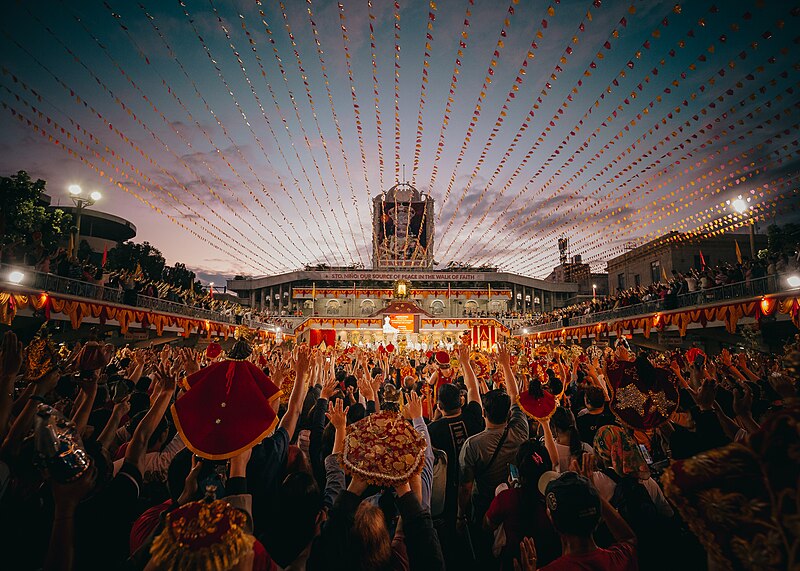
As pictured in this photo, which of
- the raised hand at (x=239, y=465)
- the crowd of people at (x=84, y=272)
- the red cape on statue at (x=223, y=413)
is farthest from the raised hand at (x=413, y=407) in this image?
the crowd of people at (x=84, y=272)

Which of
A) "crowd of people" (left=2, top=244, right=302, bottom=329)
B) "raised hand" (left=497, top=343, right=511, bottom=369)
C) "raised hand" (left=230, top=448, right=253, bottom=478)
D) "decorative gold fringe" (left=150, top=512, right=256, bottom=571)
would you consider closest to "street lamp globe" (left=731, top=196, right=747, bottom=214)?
"raised hand" (left=497, top=343, right=511, bottom=369)

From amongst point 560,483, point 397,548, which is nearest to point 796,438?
point 560,483

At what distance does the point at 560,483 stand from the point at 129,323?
68.6ft

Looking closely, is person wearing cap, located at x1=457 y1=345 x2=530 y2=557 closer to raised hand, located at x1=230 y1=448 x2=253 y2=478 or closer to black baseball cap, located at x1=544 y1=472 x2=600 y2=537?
black baseball cap, located at x1=544 y1=472 x2=600 y2=537

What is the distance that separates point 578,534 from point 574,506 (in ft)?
0.38

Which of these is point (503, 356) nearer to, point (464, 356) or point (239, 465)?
point (464, 356)

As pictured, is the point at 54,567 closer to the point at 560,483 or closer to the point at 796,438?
the point at 560,483

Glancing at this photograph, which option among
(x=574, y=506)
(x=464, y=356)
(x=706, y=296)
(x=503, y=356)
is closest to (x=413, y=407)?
(x=574, y=506)

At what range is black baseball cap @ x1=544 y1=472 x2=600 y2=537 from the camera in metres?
1.70

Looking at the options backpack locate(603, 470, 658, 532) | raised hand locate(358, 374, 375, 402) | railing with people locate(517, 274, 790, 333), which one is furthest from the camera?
railing with people locate(517, 274, 790, 333)

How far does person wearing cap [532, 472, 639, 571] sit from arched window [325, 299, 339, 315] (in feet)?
191

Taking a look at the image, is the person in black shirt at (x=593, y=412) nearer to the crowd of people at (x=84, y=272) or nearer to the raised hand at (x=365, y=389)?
the raised hand at (x=365, y=389)

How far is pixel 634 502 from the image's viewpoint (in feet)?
7.20

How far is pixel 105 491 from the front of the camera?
201 centimetres
